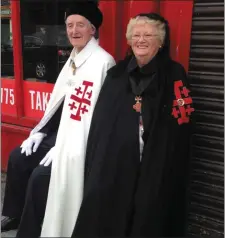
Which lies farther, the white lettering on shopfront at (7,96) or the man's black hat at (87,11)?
the white lettering on shopfront at (7,96)

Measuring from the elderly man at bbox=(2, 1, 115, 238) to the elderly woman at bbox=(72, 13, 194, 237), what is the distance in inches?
7.6

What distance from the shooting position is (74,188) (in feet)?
8.69

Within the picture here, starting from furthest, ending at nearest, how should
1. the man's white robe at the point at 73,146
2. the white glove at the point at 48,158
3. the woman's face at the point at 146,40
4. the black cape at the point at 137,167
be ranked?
1. the white glove at the point at 48,158
2. the man's white robe at the point at 73,146
3. the woman's face at the point at 146,40
4. the black cape at the point at 137,167

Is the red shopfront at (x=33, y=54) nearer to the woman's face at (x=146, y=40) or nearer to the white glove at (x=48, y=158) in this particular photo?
the woman's face at (x=146, y=40)

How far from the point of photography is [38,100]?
13.1 feet

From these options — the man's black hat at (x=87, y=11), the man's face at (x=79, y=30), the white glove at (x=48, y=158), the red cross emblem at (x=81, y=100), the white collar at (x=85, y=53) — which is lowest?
the white glove at (x=48, y=158)

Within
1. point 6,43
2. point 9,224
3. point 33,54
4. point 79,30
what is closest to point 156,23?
point 79,30

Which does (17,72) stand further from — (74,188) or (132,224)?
(132,224)

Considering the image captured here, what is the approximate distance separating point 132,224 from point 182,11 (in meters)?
1.52

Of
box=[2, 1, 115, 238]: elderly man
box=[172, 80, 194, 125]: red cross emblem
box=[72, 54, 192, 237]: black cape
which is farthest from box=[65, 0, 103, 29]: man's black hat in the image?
box=[172, 80, 194, 125]: red cross emblem

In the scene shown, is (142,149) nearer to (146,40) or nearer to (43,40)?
(146,40)

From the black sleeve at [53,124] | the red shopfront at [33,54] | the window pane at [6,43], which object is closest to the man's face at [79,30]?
the red shopfront at [33,54]

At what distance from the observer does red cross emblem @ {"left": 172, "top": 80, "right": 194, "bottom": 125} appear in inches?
95.1

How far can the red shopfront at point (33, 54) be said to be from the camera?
3143 millimetres
